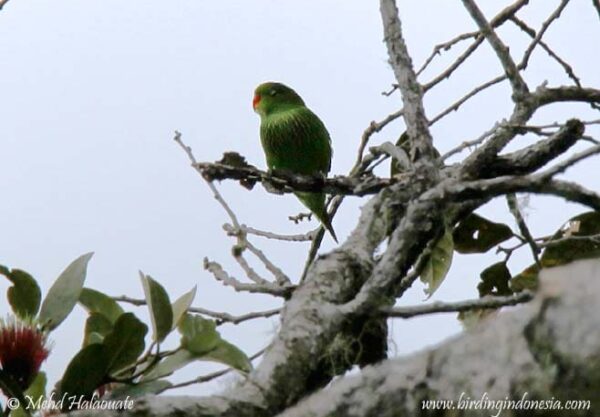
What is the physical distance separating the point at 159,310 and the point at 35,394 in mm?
275

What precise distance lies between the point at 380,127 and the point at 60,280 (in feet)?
4.92

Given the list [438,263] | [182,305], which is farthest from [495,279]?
[182,305]

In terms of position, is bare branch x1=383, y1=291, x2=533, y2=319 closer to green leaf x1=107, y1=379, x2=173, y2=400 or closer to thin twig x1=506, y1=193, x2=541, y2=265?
green leaf x1=107, y1=379, x2=173, y2=400

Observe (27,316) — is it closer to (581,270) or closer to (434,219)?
(434,219)

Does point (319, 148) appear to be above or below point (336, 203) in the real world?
above

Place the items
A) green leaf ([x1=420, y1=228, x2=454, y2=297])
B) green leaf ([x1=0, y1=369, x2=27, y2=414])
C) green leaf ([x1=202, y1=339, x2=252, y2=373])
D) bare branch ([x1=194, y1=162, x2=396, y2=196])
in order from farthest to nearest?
green leaf ([x1=420, y1=228, x2=454, y2=297]) < bare branch ([x1=194, y1=162, x2=396, y2=196]) < green leaf ([x1=202, y1=339, x2=252, y2=373]) < green leaf ([x1=0, y1=369, x2=27, y2=414])

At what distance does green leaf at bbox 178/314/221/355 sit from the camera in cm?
180

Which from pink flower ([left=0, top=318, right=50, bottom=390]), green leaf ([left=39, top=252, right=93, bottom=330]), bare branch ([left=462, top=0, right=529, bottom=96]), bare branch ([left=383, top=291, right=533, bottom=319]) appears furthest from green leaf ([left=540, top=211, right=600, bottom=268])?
pink flower ([left=0, top=318, right=50, bottom=390])

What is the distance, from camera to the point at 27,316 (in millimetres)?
1833

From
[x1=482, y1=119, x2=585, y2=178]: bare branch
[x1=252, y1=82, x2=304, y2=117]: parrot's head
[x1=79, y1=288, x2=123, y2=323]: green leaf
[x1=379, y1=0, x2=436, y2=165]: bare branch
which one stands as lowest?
[x1=79, y1=288, x2=123, y2=323]: green leaf

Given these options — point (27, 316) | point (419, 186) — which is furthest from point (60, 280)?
point (419, 186)

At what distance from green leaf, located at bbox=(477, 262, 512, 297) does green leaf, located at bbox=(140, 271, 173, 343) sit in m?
1.24

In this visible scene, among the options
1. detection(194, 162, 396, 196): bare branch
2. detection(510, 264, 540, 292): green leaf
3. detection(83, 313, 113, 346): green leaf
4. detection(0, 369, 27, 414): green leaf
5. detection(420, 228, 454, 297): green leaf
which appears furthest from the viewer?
detection(510, 264, 540, 292): green leaf

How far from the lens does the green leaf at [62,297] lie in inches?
73.0
